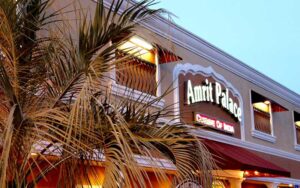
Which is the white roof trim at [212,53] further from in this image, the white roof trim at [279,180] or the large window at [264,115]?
the white roof trim at [279,180]

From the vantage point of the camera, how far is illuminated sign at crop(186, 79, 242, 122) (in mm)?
11664

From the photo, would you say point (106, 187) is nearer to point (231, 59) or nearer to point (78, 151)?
point (78, 151)

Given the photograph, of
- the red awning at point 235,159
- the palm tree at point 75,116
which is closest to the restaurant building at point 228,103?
the red awning at point 235,159

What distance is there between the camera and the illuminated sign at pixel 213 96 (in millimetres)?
11664

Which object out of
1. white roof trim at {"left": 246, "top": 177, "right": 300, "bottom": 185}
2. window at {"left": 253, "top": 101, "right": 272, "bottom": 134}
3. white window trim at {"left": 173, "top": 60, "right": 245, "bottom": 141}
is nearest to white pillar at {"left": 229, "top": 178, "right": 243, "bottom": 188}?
white window trim at {"left": 173, "top": 60, "right": 245, "bottom": 141}

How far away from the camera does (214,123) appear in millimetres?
12438

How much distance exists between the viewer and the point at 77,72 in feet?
14.4

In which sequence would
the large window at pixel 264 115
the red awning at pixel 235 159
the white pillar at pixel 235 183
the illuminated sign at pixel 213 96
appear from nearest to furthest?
the red awning at pixel 235 159
the illuminated sign at pixel 213 96
the white pillar at pixel 235 183
the large window at pixel 264 115

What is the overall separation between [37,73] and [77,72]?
1.45 feet

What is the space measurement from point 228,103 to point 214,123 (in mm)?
1055

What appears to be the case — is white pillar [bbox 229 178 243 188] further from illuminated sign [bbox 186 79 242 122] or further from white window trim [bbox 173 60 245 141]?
illuminated sign [bbox 186 79 242 122]

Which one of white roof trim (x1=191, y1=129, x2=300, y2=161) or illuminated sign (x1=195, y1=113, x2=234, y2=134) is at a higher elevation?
illuminated sign (x1=195, y1=113, x2=234, y2=134)

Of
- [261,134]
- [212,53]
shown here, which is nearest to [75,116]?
[212,53]

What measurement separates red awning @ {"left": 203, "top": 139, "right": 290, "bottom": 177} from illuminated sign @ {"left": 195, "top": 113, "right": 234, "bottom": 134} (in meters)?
0.44
